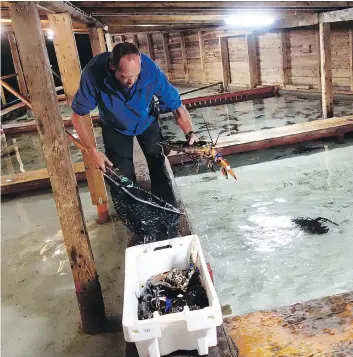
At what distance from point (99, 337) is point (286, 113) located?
789cm

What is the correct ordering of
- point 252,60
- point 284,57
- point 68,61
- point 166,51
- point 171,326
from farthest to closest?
point 166,51
point 252,60
point 284,57
point 68,61
point 171,326

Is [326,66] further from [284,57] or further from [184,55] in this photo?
[184,55]

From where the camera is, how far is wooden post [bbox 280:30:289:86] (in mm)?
11627

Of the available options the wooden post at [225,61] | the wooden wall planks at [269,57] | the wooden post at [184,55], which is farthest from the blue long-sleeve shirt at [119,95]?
the wooden post at [184,55]

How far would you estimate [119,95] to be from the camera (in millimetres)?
2951

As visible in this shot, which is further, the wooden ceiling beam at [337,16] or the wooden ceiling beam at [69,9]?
the wooden ceiling beam at [337,16]

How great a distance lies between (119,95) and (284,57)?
10.3 m

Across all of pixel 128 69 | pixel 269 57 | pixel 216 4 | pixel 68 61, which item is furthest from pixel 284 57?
pixel 128 69

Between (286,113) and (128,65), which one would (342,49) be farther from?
(128,65)

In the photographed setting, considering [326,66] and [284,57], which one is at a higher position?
[284,57]

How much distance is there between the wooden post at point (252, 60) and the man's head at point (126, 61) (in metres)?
11.4

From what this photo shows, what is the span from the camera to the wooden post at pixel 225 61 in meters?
14.2

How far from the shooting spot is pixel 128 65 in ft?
8.41

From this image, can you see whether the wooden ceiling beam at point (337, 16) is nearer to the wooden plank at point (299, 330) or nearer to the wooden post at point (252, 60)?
the wooden plank at point (299, 330)
